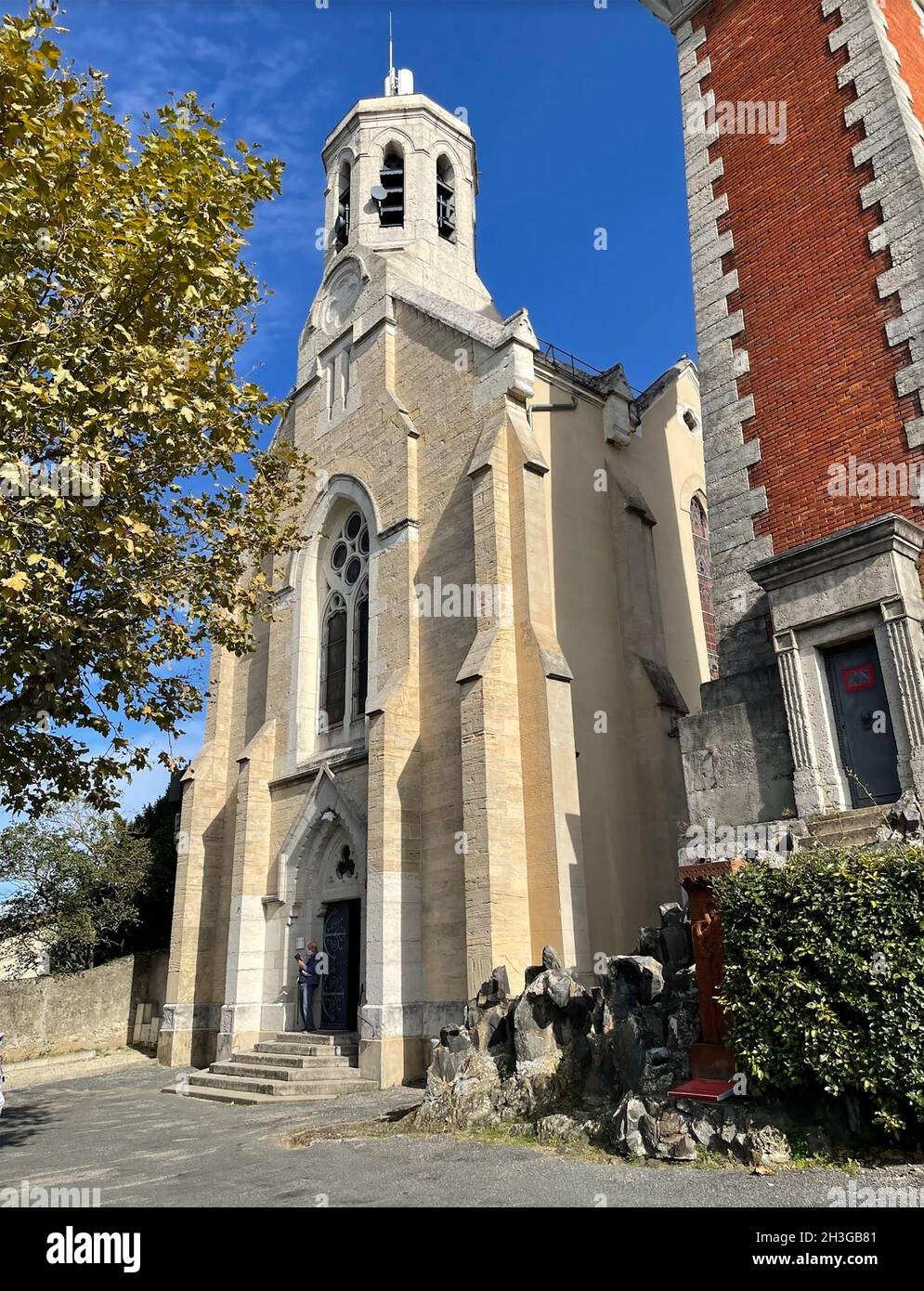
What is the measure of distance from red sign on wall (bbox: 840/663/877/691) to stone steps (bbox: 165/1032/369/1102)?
915cm

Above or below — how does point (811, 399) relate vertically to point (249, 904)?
above

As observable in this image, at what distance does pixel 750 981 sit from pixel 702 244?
8814 millimetres

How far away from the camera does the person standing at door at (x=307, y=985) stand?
639 inches

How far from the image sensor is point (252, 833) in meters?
18.5

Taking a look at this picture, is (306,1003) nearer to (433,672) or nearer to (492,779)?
(492,779)

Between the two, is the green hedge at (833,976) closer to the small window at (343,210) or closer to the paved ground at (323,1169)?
the paved ground at (323,1169)

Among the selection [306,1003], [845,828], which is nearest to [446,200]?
[306,1003]

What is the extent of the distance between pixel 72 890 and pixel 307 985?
11.4 m

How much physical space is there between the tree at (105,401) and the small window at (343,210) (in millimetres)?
13384

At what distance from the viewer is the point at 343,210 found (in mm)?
23281

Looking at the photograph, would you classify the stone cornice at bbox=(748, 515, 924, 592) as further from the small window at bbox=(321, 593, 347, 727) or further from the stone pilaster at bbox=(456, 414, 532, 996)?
the small window at bbox=(321, 593, 347, 727)

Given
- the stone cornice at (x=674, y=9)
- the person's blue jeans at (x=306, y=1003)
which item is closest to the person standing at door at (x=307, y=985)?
the person's blue jeans at (x=306, y=1003)
